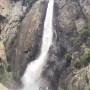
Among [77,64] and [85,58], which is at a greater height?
[85,58]

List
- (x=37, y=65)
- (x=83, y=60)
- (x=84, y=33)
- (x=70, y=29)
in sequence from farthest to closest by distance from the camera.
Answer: (x=70, y=29)
(x=37, y=65)
(x=84, y=33)
(x=83, y=60)

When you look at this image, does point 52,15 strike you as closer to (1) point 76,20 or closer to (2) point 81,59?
(1) point 76,20

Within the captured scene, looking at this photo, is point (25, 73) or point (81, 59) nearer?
point (81, 59)

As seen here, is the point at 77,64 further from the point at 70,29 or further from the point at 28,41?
the point at 28,41

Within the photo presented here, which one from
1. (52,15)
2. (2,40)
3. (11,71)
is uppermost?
(52,15)

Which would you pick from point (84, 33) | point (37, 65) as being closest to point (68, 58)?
point (84, 33)

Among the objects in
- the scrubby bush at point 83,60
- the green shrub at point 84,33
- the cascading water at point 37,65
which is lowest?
the cascading water at point 37,65

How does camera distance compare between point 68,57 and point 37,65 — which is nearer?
point 68,57

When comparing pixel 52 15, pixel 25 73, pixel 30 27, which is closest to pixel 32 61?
pixel 25 73

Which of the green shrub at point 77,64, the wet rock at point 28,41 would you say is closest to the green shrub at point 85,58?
the green shrub at point 77,64

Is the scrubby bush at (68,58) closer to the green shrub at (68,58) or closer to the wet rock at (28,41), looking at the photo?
the green shrub at (68,58)

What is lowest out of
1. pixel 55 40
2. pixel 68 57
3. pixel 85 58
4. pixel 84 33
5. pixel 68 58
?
pixel 68 58
